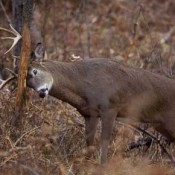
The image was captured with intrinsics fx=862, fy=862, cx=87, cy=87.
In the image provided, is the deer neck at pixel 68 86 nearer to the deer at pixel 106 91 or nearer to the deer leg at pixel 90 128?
the deer at pixel 106 91

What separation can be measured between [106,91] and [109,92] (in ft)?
0.11

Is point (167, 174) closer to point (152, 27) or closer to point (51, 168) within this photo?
point (51, 168)

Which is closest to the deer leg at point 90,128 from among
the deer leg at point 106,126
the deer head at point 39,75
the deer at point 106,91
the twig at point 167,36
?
the deer at point 106,91

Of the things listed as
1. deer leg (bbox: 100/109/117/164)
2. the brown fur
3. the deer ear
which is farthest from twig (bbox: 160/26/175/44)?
the deer ear

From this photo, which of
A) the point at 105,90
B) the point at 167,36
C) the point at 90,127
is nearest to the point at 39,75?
the point at 105,90

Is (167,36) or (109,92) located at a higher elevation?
(167,36)

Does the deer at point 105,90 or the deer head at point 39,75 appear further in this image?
the deer at point 105,90

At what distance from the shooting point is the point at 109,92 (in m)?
9.16

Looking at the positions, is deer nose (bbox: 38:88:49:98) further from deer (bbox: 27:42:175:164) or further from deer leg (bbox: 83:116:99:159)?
deer leg (bbox: 83:116:99:159)

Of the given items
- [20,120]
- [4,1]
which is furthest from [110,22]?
[20,120]

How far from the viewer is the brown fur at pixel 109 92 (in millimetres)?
9117

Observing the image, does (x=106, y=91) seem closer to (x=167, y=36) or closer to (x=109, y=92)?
(x=109, y=92)

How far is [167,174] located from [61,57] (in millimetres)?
4898

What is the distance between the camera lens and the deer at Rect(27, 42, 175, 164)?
9.09m
